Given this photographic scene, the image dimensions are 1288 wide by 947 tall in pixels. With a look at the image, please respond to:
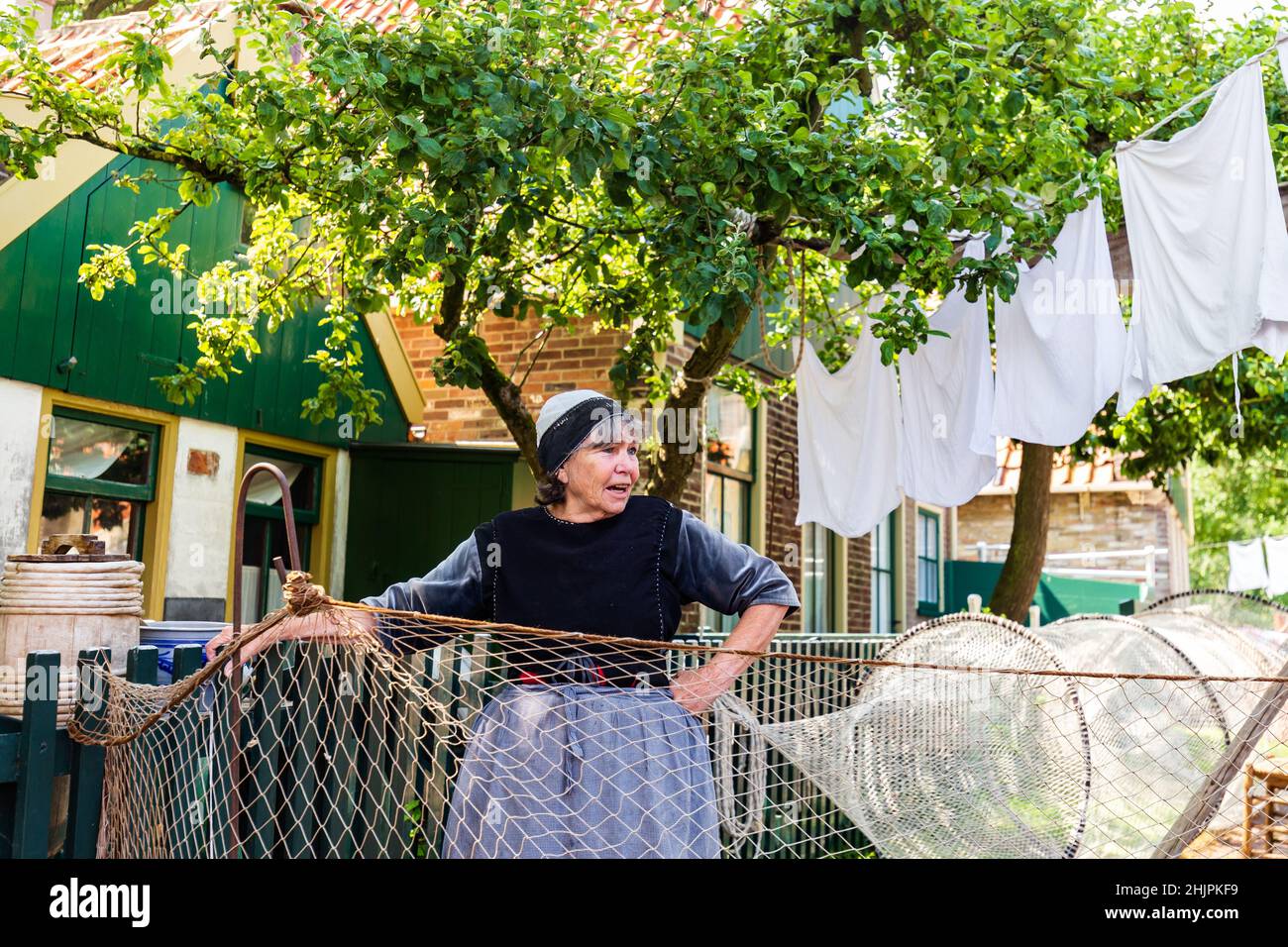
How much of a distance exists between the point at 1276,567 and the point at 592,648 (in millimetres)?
17501

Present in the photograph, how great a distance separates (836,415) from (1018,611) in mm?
2565

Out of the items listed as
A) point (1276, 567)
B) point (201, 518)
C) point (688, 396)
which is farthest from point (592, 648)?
point (1276, 567)

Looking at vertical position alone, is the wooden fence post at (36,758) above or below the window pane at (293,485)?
below

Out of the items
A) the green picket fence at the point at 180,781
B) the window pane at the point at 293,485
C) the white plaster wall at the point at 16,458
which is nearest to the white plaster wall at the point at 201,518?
the window pane at the point at 293,485

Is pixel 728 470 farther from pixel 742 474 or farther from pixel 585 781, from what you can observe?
pixel 585 781

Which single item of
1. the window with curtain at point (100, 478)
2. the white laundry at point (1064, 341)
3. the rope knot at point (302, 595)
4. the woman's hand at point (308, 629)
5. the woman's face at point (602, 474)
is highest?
the white laundry at point (1064, 341)

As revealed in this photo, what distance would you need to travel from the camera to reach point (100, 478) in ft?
22.9

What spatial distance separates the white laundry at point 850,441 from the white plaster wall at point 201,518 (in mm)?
3834

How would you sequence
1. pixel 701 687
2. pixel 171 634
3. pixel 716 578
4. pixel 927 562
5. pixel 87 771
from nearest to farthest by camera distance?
1. pixel 701 687
2. pixel 716 578
3. pixel 87 771
4. pixel 171 634
5. pixel 927 562

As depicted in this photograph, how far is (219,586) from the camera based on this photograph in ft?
25.2

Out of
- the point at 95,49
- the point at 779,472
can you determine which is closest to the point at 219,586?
the point at 95,49

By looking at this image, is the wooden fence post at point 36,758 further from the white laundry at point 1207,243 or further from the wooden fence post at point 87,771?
the white laundry at point 1207,243

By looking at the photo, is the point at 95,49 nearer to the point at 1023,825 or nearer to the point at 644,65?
the point at 644,65

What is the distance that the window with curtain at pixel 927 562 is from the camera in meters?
14.7
